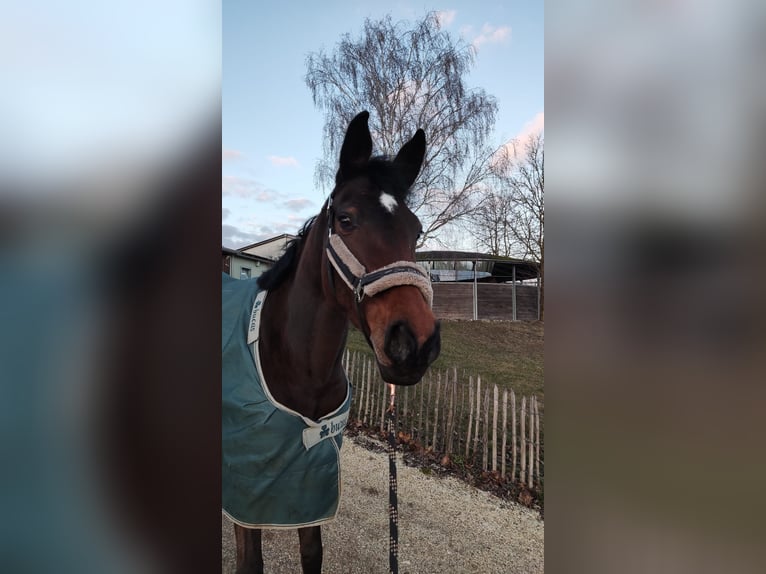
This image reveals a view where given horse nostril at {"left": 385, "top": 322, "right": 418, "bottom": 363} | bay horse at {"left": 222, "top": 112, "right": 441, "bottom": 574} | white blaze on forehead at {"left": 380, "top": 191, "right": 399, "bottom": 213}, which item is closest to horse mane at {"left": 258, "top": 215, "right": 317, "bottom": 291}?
bay horse at {"left": 222, "top": 112, "right": 441, "bottom": 574}

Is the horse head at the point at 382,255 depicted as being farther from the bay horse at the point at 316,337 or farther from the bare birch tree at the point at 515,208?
the bare birch tree at the point at 515,208

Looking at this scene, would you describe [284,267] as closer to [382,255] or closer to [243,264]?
[243,264]

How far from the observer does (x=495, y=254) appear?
0.98 meters

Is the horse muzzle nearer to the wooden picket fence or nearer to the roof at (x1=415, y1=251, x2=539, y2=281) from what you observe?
the roof at (x1=415, y1=251, x2=539, y2=281)

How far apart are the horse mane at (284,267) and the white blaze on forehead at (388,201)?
315mm

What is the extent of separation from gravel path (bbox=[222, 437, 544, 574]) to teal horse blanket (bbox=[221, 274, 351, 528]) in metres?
0.29

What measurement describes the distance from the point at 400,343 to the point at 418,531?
1.20 metres

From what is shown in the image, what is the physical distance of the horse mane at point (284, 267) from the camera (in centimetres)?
108

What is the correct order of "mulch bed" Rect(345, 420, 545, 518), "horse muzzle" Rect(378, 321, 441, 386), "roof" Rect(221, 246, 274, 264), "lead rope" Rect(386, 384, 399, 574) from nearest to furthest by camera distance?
"horse muzzle" Rect(378, 321, 441, 386) < "lead rope" Rect(386, 384, 399, 574) < "roof" Rect(221, 246, 274, 264) < "mulch bed" Rect(345, 420, 545, 518)

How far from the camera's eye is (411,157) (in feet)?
2.82

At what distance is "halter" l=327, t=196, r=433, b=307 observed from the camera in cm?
76
